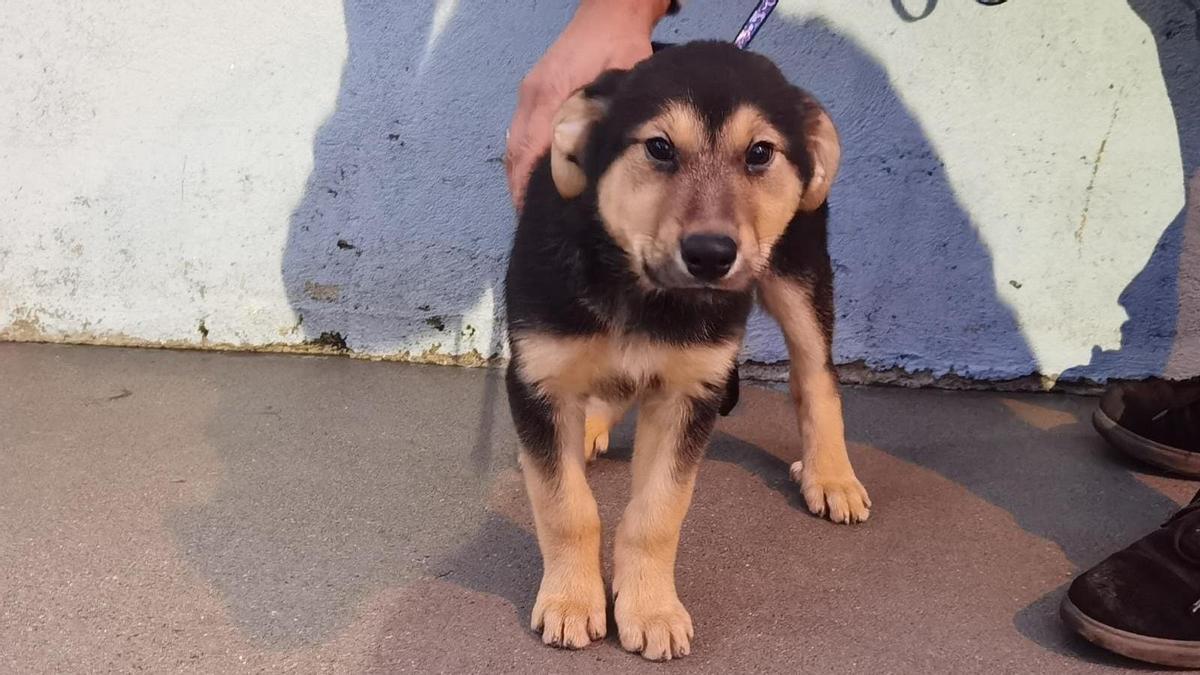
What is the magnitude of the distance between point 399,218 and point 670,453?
1755 mm

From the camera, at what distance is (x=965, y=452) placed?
2.67 metres

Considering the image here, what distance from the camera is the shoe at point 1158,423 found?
2.44 metres

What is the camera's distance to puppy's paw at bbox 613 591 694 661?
5.39ft

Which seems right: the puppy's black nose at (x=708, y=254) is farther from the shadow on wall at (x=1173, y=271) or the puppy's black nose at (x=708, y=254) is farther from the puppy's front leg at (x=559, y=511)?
the shadow on wall at (x=1173, y=271)

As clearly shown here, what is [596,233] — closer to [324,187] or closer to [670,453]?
[670,453]

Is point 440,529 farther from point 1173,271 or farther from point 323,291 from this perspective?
point 1173,271

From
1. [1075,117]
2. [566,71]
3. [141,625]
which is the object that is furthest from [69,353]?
[1075,117]

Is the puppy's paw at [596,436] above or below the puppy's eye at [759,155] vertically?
below

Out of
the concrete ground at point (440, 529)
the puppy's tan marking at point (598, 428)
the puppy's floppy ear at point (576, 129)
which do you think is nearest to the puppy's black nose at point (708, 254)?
the puppy's floppy ear at point (576, 129)

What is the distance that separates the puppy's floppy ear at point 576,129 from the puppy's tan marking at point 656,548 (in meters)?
0.45

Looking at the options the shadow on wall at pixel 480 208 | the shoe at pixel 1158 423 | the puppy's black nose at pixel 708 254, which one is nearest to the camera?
the puppy's black nose at pixel 708 254

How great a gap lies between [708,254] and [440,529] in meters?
1.07

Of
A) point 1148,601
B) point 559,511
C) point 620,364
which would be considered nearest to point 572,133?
point 620,364

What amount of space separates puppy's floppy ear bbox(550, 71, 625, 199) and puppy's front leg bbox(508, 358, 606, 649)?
1.16ft
